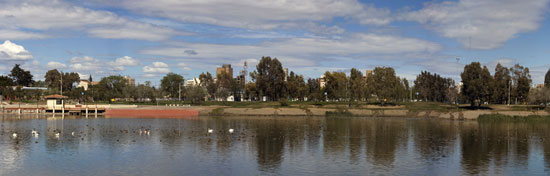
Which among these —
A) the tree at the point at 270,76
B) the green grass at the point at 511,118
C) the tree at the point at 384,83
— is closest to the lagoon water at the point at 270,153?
the green grass at the point at 511,118

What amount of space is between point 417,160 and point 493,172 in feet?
24.2

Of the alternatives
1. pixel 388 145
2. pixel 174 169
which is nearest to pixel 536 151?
pixel 388 145

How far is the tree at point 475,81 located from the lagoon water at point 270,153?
174 feet

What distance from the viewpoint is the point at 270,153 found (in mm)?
49344

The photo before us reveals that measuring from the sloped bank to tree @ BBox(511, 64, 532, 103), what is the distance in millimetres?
40119

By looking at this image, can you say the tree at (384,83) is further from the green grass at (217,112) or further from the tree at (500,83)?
the green grass at (217,112)

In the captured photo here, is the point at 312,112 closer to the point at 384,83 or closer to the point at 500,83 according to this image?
the point at 384,83

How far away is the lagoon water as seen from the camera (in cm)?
3916

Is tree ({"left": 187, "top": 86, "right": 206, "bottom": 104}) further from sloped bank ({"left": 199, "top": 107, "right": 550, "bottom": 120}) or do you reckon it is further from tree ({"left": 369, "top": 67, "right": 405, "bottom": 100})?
tree ({"left": 369, "top": 67, "right": 405, "bottom": 100})

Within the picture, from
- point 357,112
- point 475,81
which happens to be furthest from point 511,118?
point 357,112

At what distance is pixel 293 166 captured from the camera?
40938 millimetres

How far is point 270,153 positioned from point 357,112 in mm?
73237

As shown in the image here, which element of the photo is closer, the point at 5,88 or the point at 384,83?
the point at 384,83

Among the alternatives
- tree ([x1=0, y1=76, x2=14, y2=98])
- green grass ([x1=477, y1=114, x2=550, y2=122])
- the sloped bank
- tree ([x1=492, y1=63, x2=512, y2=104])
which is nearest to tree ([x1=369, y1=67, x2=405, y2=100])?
the sloped bank
